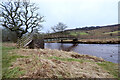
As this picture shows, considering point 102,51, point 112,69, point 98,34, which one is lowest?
point 102,51

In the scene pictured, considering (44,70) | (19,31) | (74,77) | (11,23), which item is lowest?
(74,77)

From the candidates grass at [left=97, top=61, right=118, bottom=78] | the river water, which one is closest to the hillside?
the river water

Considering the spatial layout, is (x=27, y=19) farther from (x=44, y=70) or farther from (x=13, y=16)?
(x=44, y=70)

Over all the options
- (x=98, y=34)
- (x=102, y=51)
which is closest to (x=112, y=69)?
(x=102, y=51)

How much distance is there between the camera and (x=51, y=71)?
11.0 feet

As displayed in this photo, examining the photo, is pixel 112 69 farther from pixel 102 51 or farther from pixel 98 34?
pixel 98 34

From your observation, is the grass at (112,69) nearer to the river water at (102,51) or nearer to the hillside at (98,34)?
the river water at (102,51)

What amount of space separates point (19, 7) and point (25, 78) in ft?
61.5

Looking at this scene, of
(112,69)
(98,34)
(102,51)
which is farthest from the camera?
(98,34)

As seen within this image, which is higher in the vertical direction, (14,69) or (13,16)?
(13,16)

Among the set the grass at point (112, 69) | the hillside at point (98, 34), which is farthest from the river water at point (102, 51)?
the hillside at point (98, 34)

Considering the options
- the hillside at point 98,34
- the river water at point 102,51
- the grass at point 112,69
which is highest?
the hillside at point 98,34

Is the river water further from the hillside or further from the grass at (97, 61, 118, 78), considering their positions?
the hillside

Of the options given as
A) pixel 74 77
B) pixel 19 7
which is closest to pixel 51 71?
pixel 74 77
